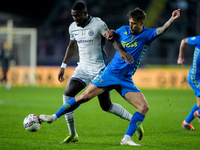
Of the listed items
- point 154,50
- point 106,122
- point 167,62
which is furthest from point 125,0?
point 106,122

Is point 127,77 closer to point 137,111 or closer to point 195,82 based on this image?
point 137,111

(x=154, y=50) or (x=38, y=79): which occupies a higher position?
(x=154, y=50)

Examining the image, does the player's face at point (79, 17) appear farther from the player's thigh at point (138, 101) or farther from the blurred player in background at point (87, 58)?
the player's thigh at point (138, 101)

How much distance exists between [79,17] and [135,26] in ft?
3.08

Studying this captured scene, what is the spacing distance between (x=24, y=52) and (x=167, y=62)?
9.55 m

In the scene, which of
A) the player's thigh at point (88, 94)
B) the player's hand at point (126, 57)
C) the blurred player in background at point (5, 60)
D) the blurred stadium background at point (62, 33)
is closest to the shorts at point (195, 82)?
the player's hand at point (126, 57)

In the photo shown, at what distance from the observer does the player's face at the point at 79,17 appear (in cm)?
516

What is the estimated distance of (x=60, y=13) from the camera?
29.2m

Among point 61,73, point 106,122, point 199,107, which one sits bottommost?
point 106,122

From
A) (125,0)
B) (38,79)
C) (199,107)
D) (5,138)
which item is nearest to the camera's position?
(5,138)

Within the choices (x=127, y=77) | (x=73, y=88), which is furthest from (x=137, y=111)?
(x=73, y=88)

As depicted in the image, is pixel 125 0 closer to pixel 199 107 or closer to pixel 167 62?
pixel 167 62

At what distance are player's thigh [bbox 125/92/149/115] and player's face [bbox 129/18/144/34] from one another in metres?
0.90

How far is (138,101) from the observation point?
4.85 meters
